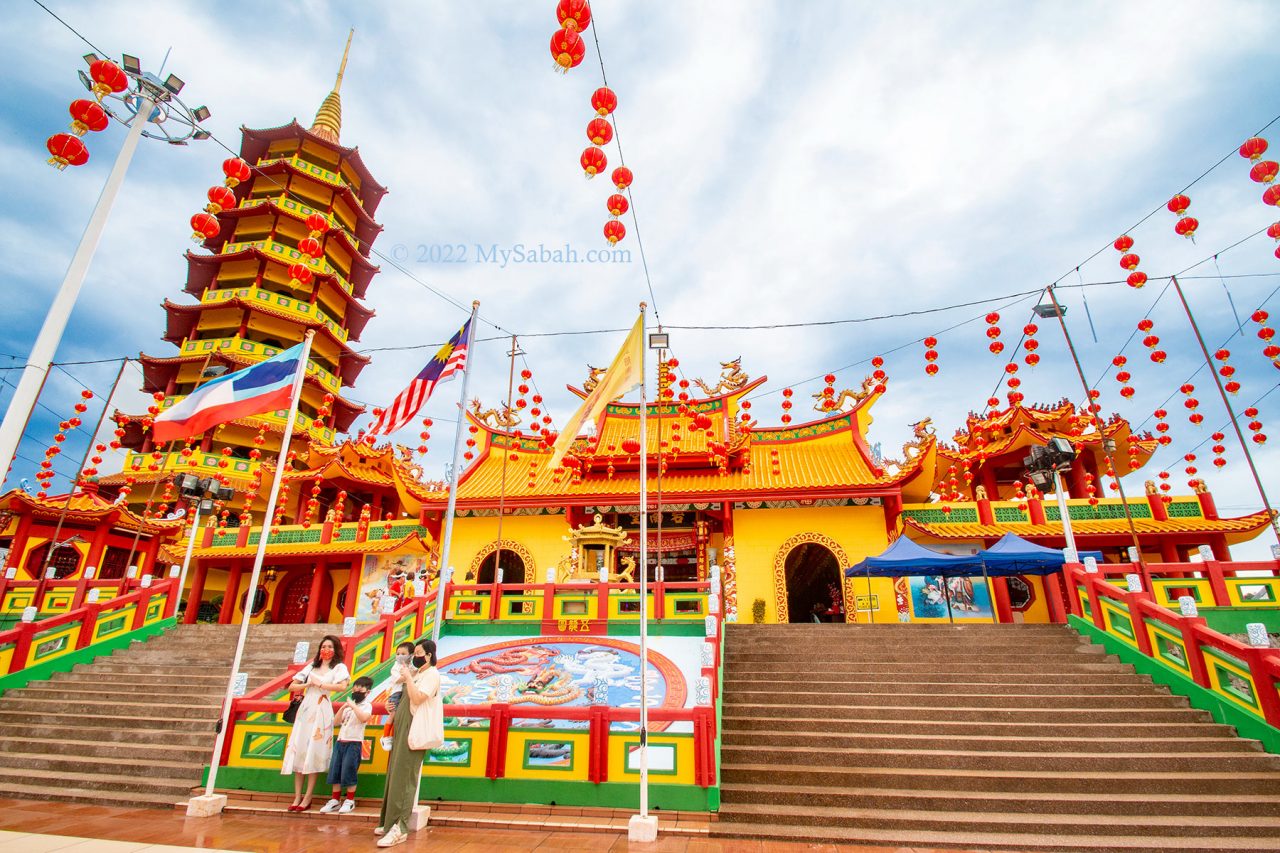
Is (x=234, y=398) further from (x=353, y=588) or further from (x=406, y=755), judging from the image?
(x=353, y=588)

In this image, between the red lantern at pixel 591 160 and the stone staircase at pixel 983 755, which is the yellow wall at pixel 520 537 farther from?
the red lantern at pixel 591 160

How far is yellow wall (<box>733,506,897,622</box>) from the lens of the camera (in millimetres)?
15219

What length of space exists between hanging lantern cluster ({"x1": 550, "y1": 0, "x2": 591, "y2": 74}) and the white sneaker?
289 inches

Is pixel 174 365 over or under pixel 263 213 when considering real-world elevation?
under

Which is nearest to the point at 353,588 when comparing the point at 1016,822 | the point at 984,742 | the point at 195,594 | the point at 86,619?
the point at 195,594

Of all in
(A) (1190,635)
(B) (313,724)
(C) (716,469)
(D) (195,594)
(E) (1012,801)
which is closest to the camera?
(E) (1012,801)

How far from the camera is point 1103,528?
14.6 meters

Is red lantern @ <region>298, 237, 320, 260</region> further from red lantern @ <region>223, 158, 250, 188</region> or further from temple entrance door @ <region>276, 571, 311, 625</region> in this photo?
temple entrance door @ <region>276, 571, 311, 625</region>

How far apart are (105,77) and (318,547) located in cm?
1412

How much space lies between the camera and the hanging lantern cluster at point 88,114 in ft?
19.9

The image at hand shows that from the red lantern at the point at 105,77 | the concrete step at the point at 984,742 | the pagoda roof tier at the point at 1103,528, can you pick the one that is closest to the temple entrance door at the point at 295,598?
the red lantern at the point at 105,77

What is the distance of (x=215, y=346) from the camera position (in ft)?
85.5

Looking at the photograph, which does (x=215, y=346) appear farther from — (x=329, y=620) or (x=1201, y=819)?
(x=1201, y=819)

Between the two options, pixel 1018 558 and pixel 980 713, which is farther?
pixel 1018 558
